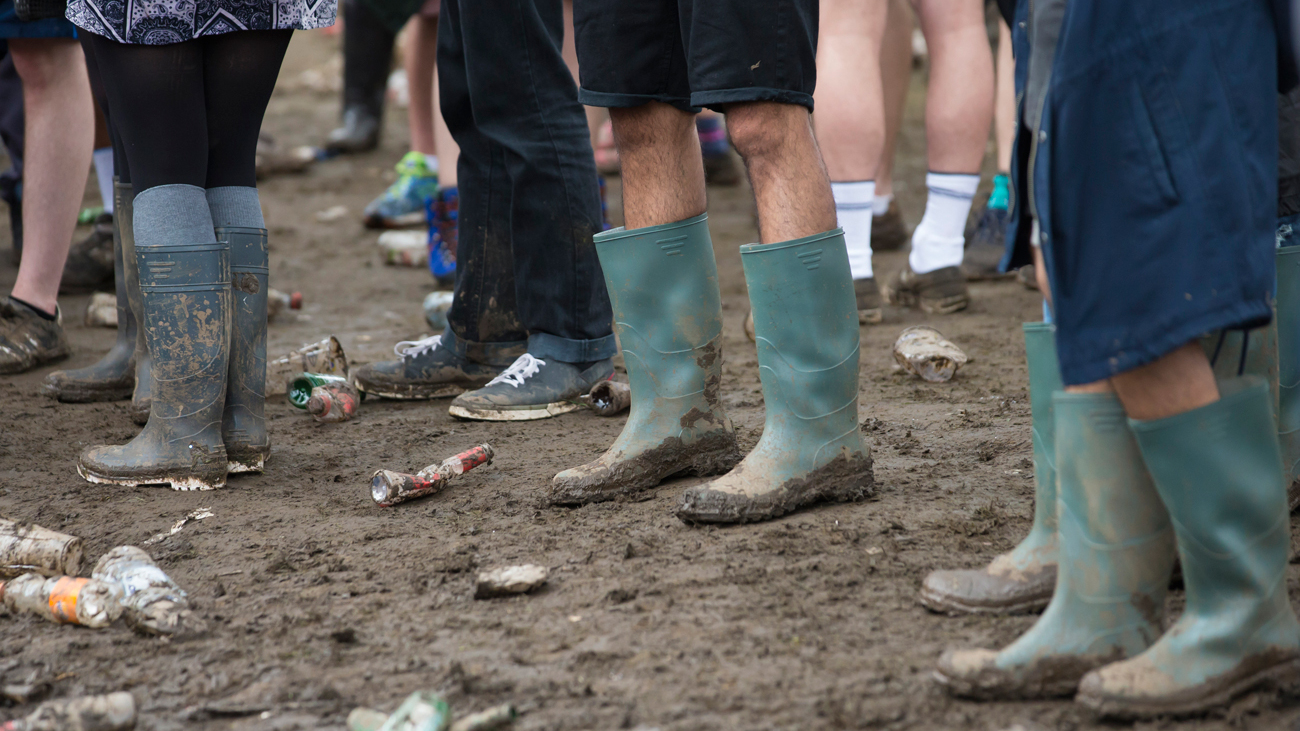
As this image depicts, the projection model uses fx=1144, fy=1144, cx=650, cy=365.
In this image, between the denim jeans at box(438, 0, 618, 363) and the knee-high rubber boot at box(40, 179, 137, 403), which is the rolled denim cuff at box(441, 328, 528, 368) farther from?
the knee-high rubber boot at box(40, 179, 137, 403)

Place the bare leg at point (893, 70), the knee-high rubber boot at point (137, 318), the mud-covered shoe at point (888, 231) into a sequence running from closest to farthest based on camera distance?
the knee-high rubber boot at point (137, 318)
the bare leg at point (893, 70)
the mud-covered shoe at point (888, 231)

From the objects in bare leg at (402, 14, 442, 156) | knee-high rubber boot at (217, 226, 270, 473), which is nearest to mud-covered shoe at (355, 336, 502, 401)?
knee-high rubber boot at (217, 226, 270, 473)

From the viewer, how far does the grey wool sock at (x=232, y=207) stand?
2.48 metres

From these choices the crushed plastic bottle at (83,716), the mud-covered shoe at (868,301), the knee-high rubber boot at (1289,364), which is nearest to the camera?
the crushed plastic bottle at (83,716)

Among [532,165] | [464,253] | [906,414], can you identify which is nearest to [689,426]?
[906,414]

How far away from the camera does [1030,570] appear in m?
1.70

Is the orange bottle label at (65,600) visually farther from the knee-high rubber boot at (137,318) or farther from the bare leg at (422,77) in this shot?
the bare leg at (422,77)

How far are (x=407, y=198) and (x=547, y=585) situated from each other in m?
4.09

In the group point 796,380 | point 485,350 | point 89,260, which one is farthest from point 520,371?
point 89,260

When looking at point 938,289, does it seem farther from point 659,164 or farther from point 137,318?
point 137,318

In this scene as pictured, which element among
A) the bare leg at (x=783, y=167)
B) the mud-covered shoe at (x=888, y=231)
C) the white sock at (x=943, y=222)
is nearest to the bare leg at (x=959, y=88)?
the white sock at (x=943, y=222)

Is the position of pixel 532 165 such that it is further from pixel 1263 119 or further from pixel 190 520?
pixel 1263 119

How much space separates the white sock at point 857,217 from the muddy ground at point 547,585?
638mm

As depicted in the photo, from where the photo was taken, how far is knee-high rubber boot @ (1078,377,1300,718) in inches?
52.4
